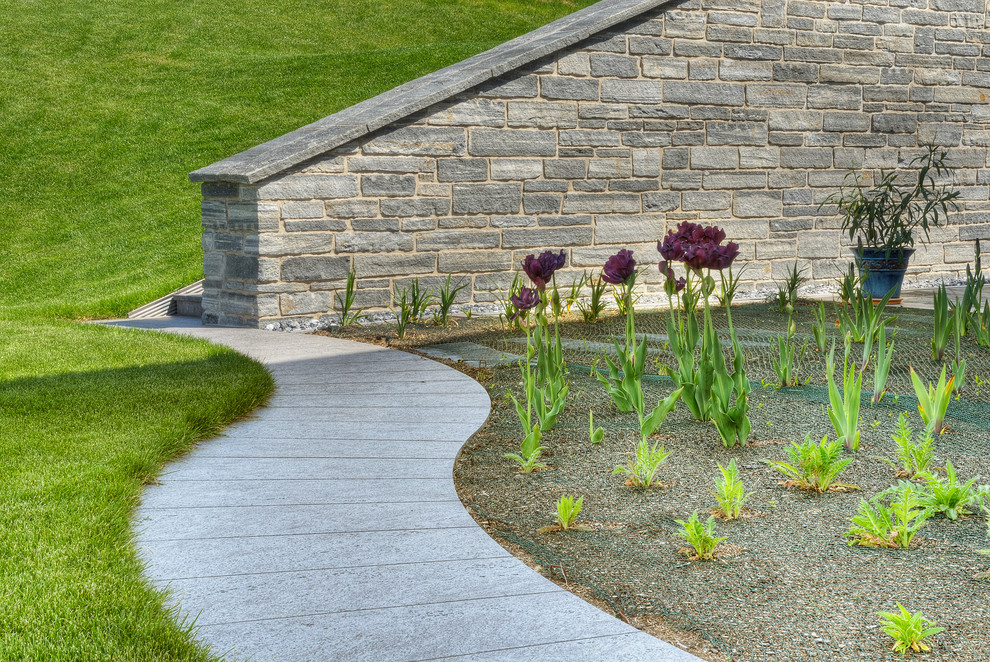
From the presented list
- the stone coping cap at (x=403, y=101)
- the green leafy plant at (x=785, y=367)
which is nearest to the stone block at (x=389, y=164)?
the stone coping cap at (x=403, y=101)

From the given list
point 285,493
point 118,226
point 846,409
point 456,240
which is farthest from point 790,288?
point 118,226

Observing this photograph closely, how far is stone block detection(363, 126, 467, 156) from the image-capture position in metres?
6.70

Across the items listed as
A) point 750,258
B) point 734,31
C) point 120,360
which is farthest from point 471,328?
point 734,31

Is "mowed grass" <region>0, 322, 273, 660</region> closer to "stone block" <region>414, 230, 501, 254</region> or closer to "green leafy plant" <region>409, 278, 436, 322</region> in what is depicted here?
"green leafy plant" <region>409, 278, 436, 322</region>


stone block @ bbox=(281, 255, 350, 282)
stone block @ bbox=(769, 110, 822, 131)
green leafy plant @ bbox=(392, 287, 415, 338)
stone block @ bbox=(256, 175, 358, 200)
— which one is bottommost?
green leafy plant @ bbox=(392, 287, 415, 338)

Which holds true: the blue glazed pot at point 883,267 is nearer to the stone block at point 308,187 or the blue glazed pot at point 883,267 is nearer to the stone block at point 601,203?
the stone block at point 601,203

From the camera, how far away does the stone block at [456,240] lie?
6.99 metres

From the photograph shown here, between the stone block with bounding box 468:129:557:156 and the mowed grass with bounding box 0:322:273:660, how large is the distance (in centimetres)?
267

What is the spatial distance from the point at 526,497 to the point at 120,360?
308cm

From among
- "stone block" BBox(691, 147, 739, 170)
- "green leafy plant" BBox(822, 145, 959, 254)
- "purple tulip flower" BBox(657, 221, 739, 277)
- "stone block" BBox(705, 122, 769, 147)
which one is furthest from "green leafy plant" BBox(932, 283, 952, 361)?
"stone block" BBox(705, 122, 769, 147)

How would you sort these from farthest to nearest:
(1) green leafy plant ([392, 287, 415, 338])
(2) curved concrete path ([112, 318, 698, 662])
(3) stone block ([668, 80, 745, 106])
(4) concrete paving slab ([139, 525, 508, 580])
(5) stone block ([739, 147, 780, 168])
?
1. (5) stone block ([739, 147, 780, 168])
2. (3) stone block ([668, 80, 745, 106])
3. (1) green leafy plant ([392, 287, 415, 338])
4. (4) concrete paving slab ([139, 525, 508, 580])
5. (2) curved concrete path ([112, 318, 698, 662])

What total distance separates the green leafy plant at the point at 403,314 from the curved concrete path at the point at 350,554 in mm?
2101

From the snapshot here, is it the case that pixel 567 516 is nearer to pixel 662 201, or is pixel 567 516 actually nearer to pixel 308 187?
pixel 308 187

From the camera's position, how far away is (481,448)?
3.55 meters
